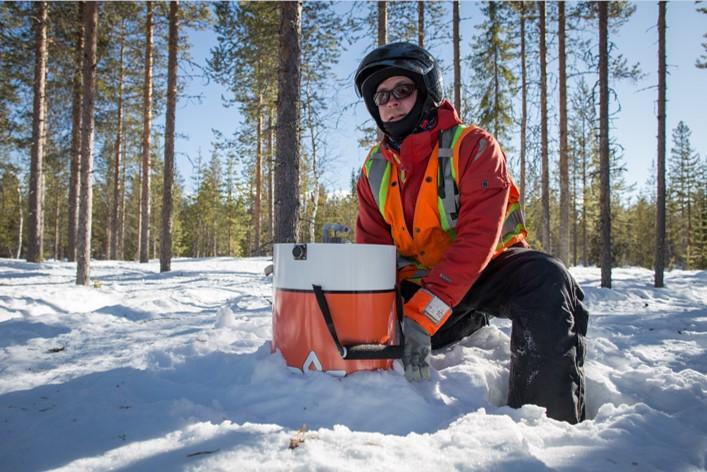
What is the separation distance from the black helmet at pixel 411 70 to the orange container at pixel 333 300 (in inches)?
36.2

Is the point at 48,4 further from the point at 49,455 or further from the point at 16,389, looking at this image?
the point at 49,455

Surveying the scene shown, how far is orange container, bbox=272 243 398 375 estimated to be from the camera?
207 cm

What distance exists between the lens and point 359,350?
6.68 ft

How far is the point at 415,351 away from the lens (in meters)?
2.08

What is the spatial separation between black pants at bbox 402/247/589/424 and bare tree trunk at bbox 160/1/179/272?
38.8ft

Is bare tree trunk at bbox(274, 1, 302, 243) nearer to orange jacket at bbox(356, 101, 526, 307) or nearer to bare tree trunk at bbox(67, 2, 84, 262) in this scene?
orange jacket at bbox(356, 101, 526, 307)

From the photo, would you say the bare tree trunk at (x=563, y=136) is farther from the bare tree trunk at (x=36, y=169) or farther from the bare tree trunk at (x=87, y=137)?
the bare tree trunk at (x=36, y=169)

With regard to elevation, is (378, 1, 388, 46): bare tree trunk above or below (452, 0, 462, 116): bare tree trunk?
below

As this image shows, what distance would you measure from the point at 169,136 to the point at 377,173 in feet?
37.3

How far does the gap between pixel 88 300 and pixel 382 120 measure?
597 centimetres

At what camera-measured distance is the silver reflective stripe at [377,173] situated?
2.67m

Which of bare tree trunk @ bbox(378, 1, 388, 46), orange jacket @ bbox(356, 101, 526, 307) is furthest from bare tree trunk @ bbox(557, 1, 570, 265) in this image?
orange jacket @ bbox(356, 101, 526, 307)

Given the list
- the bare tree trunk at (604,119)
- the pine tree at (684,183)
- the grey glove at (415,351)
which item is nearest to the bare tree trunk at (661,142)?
the bare tree trunk at (604,119)

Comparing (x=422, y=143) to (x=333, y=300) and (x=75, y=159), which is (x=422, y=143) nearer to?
(x=333, y=300)
